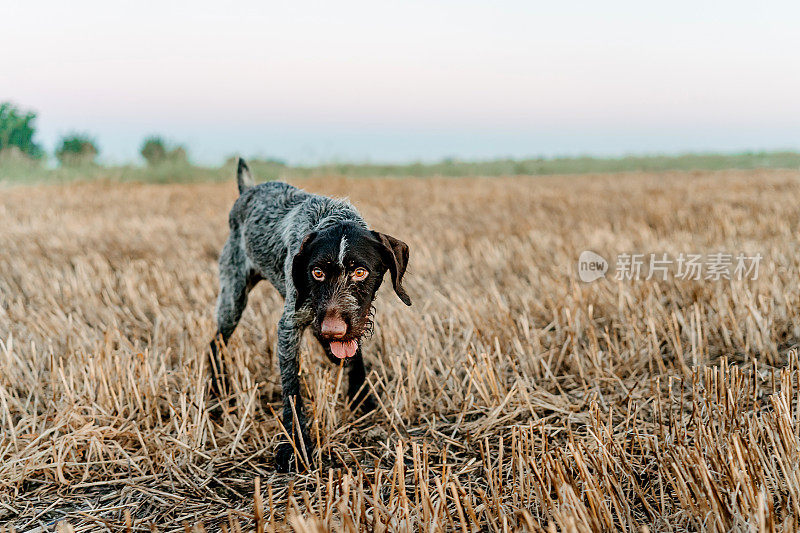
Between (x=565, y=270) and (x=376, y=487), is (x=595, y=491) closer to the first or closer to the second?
(x=376, y=487)

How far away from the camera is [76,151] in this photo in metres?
22.7

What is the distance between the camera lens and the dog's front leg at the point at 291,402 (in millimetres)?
2932

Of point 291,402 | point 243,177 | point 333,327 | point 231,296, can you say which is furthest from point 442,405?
point 243,177

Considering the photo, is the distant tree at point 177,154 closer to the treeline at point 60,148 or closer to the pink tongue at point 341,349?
the treeline at point 60,148

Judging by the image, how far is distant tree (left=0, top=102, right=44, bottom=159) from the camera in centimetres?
1806

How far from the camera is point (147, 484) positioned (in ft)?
9.34

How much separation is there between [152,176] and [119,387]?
63.3 feet

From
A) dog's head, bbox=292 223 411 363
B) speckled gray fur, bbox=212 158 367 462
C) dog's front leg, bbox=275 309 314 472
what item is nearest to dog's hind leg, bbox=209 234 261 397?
speckled gray fur, bbox=212 158 367 462

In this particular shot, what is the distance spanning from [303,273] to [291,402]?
0.78m

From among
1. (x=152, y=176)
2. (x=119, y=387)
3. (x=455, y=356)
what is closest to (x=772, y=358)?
(x=455, y=356)

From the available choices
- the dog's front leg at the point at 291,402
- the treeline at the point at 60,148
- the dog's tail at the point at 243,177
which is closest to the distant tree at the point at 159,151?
the treeline at the point at 60,148

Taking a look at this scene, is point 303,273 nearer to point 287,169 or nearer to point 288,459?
point 288,459

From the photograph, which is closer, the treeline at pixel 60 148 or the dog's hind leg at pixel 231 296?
the dog's hind leg at pixel 231 296

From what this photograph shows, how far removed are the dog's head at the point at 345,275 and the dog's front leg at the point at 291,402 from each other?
60cm
